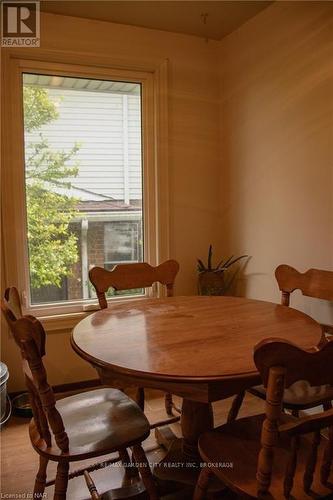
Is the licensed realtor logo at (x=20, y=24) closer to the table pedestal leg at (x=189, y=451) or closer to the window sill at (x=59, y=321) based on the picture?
A: the window sill at (x=59, y=321)

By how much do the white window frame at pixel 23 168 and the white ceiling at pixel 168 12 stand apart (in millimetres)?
269

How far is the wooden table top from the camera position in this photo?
1.21 metres

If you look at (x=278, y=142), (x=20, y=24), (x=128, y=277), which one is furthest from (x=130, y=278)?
(x=20, y=24)

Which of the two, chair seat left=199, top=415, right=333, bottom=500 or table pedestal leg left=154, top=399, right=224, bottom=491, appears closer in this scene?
chair seat left=199, top=415, right=333, bottom=500

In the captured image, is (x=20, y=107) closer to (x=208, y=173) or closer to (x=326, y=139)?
(x=208, y=173)

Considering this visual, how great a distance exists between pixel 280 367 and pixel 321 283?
1.14 m

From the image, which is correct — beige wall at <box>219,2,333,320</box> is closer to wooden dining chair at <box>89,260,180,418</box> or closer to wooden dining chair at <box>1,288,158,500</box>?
wooden dining chair at <box>89,260,180,418</box>

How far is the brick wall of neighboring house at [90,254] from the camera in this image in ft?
9.31

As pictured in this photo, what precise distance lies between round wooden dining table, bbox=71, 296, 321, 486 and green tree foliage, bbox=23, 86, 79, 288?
0.98m

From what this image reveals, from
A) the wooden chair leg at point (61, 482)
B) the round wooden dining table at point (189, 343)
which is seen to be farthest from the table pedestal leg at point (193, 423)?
the wooden chair leg at point (61, 482)

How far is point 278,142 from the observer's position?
2.55m

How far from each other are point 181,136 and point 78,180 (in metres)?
0.82

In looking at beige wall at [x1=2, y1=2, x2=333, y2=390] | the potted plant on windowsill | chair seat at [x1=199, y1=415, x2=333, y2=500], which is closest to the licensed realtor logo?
beige wall at [x1=2, y1=2, x2=333, y2=390]

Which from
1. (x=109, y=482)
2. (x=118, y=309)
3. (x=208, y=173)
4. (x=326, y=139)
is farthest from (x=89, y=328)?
(x=208, y=173)
